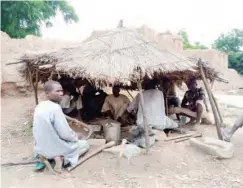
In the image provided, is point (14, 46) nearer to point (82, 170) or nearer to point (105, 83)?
point (105, 83)

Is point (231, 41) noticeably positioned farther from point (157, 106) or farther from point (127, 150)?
point (127, 150)

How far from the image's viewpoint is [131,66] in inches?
252

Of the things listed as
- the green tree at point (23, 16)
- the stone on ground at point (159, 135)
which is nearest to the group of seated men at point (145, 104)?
the stone on ground at point (159, 135)

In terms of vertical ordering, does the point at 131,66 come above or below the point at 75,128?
above

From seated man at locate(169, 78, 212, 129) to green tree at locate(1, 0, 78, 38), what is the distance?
14297mm

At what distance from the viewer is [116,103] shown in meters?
7.44

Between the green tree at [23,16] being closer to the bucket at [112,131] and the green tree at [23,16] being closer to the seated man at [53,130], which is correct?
the bucket at [112,131]

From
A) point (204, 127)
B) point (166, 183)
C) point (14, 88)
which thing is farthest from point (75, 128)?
point (14, 88)

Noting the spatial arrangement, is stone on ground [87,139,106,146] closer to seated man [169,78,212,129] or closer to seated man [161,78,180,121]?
seated man [169,78,212,129]

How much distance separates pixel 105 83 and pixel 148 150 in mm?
1617

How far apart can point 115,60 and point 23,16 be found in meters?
15.7

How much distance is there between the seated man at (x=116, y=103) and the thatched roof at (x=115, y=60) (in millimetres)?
531

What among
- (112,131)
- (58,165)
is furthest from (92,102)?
(58,165)

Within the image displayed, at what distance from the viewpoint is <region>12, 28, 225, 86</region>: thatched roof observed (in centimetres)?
636
